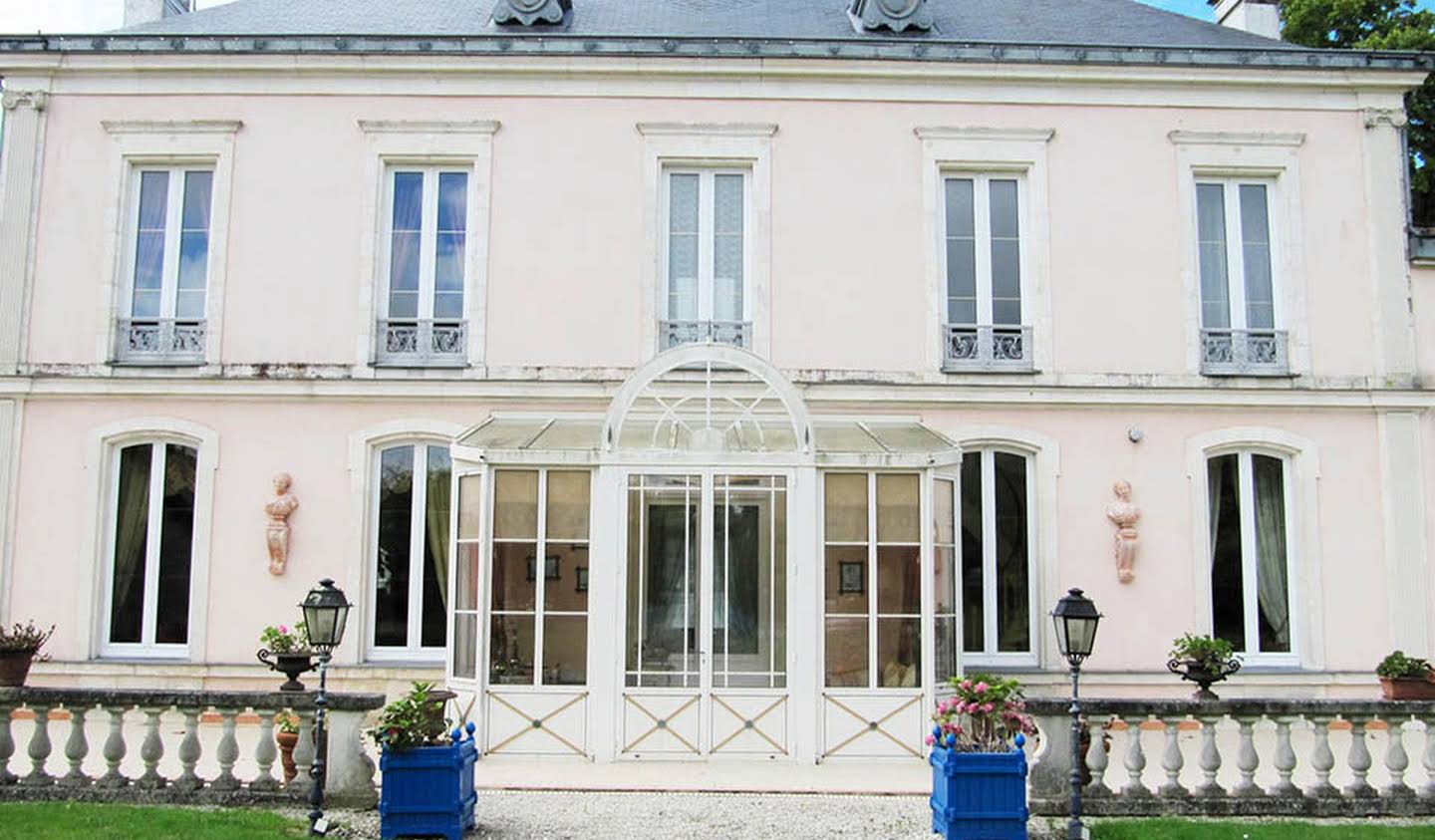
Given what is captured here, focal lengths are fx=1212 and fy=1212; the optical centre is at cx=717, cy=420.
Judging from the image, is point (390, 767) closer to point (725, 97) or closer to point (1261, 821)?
point (1261, 821)

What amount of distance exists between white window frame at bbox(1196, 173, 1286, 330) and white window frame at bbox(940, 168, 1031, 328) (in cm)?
193

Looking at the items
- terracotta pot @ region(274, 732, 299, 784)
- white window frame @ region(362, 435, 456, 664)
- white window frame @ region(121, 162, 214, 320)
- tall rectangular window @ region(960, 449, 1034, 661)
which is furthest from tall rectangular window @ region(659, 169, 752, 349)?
terracotta pot @ region(274, 732, 299, 784)

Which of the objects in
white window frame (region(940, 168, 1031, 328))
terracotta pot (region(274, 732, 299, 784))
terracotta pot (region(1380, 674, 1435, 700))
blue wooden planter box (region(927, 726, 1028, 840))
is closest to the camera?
blue wooden planter box (region(927, 726, 1028, 840))

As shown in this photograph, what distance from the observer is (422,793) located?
24.6ft

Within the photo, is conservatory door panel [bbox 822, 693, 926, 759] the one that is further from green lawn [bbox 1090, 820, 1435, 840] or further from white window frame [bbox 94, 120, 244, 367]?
white window frame [bbox 94, 120, 244, 367]

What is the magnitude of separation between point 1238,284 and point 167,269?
38.5 ft

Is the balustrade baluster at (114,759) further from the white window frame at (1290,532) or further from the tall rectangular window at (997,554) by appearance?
the white window frame at (1290,532)

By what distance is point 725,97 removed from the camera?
13.3 meters

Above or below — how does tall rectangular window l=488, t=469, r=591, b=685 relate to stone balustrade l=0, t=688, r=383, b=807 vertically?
above

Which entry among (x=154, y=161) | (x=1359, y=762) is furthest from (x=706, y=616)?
(x=154, y=161)

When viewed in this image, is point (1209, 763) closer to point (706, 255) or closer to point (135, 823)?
point (135, 823)

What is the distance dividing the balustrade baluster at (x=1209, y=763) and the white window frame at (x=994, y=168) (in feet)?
18.2

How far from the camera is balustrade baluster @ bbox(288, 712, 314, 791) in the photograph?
816 cm

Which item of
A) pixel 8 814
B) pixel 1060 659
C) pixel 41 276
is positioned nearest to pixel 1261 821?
pixel 1060 659
